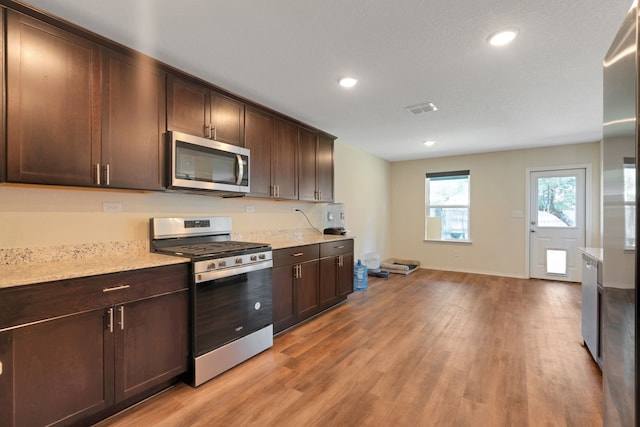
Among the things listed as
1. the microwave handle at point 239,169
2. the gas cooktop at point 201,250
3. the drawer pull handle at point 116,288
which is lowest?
the drawer pull handle at point 116,288

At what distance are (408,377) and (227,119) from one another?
265cm

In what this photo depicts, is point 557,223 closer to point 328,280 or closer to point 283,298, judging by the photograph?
Answer: point 328,280

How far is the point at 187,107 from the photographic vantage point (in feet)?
7.95

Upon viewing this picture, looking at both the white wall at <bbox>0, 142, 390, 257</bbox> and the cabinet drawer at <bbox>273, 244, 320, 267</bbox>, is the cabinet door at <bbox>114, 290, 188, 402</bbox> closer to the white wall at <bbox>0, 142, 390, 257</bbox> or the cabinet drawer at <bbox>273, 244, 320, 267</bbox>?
the white wall at <bbox>0, 142, 390, 257</bbox>

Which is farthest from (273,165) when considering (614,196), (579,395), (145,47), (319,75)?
(579,395)

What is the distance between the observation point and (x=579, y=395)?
76.4 inches

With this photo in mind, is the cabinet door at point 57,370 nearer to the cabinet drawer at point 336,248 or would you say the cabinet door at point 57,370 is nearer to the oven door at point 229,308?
the oven door at point 229,308

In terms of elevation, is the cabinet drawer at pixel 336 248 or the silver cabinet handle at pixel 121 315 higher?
the cabinet drawer at pixel 336 248

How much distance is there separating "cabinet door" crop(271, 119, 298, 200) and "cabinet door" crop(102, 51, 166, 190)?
1.27m

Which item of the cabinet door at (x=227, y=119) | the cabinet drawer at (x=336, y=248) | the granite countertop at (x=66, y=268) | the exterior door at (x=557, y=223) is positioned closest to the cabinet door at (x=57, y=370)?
the granite countertop at (x=66, y=268)

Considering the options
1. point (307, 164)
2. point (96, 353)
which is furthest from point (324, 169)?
point (96, 353)

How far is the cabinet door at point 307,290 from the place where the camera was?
3094 mm

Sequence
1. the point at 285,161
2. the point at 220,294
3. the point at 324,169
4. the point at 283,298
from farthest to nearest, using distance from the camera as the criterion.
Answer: the point at 324,169 → the point at 285,161 → the point at 283,298 → the point at 220,294

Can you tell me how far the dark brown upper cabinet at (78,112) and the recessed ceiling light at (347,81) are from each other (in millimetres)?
1464
